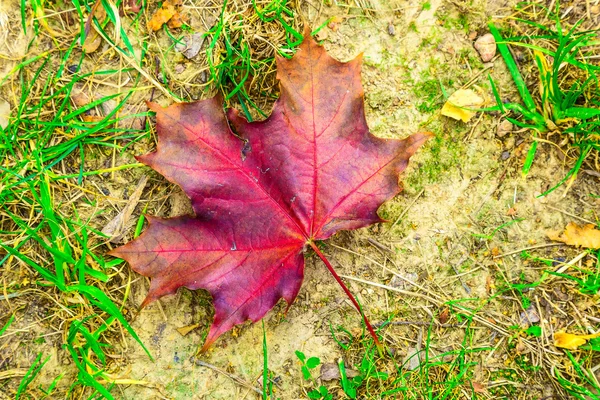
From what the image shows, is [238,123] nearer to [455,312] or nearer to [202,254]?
[202,254]

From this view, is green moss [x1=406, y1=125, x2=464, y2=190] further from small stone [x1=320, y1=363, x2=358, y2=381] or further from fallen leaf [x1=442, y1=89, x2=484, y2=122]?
small stone [x1=320, y1=363, x2=358, y2=381]

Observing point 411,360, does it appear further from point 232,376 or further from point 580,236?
point 580,236

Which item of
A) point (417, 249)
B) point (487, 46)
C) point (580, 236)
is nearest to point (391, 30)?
point (487, 46)

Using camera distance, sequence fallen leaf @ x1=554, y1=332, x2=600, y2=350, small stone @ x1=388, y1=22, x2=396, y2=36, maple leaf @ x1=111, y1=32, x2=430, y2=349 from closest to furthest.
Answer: maple leaf @ x1=111, y1=32, x2=430, y2=349 → fallen leaf @ x1=554, y1=332, x2=600, y2=350 → small stone @ x1=388, y1=22, x2=396, y2=36

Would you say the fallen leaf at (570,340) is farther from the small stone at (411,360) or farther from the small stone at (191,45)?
the small stone at (191,45)

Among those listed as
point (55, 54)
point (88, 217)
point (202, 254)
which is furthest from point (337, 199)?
point (55, 54)

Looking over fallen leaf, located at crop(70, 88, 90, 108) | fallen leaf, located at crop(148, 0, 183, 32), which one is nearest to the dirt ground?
fallen leaf, located at crop(148, 0, 183, 32)

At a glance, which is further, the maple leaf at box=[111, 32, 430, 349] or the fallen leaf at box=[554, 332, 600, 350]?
the fallen leaf at box=[554, 332, 600, 350]
